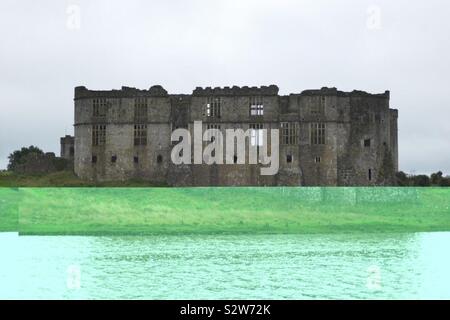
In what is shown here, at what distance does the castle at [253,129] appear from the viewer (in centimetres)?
6531

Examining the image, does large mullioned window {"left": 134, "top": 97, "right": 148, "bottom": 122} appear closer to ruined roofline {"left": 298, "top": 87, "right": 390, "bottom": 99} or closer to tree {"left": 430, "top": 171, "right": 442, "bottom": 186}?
ruined roofline {"left": 298, "top": 87, "right": 390, "bottom": 99}

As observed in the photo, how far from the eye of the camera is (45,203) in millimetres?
45375

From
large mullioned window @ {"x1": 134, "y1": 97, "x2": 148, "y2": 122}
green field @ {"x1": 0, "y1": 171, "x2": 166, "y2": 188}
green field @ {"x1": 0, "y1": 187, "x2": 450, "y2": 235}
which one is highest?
large mullioned window @ {"x1": 134, "y1": 97, "x2": 148, "y2": 122}

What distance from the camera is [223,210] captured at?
153 feet

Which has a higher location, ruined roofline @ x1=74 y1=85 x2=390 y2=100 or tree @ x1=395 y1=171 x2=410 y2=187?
ruined roofline @ x1=74 y1=85 x2=390 y2=100

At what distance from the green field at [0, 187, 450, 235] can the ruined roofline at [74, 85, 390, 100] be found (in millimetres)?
13748

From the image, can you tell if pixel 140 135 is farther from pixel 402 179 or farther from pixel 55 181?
pixel 402 179

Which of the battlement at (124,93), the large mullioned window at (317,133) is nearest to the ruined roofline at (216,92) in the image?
the battlement at (124,93)

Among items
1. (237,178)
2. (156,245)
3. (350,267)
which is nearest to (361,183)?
(237,178)

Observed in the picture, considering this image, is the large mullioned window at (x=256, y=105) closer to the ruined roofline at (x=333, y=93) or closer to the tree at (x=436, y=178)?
the ruined roofline at (x=333, y=93)

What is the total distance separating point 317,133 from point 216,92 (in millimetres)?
8578

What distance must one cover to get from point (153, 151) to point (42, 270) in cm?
4245

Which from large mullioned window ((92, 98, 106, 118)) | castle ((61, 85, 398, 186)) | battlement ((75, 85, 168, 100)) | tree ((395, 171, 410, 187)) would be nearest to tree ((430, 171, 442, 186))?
tree ((395, 171, 410, 187))

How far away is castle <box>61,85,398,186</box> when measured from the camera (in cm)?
6531
